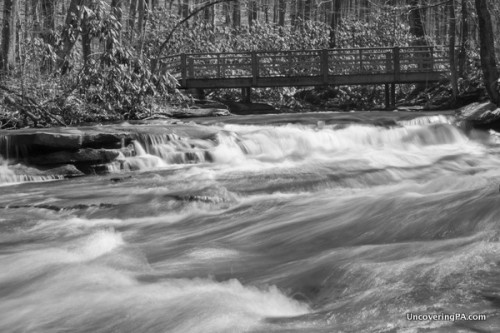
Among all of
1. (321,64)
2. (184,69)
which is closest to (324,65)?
(321,64)

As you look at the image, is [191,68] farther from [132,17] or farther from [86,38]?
[86,38]

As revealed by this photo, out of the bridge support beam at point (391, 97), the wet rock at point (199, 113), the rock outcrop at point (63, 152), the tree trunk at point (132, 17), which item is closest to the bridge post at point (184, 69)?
the tree trunk at point (132, 17)

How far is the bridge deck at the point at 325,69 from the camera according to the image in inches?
802

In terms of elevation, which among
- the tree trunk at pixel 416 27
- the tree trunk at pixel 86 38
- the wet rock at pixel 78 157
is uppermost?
the tree trunk at pixel 416 27

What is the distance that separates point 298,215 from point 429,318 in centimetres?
352

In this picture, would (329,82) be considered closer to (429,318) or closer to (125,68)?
(125,68)

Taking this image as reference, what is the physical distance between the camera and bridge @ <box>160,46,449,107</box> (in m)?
20.4

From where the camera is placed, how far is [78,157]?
1078 cm

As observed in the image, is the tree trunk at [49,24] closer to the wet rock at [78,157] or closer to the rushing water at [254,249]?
the wet rock at [78,157]

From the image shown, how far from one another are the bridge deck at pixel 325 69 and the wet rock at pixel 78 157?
31.8ft

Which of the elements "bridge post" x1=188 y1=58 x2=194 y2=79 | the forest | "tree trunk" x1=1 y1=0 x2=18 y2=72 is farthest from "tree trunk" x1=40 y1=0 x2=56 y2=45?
"bridge post" x1=188 y1=58 x2=194 y2=79

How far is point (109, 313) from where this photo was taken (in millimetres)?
4125

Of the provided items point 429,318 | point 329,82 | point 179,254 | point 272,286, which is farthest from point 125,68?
point 429,318

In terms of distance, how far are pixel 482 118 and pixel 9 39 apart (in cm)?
1152
